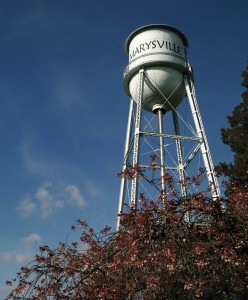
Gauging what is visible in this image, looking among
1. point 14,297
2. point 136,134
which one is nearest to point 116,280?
point 14,297

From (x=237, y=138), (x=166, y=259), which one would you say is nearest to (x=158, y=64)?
(x=237, y=138)

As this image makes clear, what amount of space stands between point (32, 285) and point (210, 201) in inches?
→ 138

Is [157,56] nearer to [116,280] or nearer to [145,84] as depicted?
[145,84]

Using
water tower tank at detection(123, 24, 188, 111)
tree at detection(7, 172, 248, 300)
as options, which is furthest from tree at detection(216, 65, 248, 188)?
tree at detection(7, 172, 248, 300)

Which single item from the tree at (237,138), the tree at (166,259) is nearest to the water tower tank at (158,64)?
the tree at (237,138)

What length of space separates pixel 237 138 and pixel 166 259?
14.3 meters

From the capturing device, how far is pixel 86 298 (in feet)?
22.8

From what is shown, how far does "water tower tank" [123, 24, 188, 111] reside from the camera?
18281mm

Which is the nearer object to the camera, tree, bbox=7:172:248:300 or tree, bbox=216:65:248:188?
tree, bbox=7:172:248:300

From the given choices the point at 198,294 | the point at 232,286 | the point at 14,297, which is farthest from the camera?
the point at 14,297

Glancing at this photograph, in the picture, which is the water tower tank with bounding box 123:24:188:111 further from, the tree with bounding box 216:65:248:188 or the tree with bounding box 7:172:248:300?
the tree with bounding box 7:172:248:300

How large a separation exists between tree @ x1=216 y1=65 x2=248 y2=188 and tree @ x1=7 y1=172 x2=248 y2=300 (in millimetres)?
11269

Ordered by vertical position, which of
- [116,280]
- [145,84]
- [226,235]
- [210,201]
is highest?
[145,84]

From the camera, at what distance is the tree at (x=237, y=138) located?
60.9 feet
